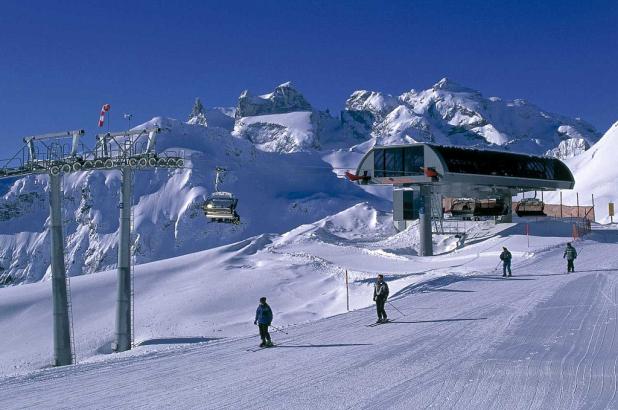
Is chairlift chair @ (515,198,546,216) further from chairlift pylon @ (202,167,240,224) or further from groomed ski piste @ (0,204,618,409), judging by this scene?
chairlift pylon @ (202,167,240,224)

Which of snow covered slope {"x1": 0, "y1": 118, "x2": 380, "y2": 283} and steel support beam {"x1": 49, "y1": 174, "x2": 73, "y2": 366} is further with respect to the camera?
snow covered slope {"x1": 0, "y1": 118, "x2": 380, "y2": 283}

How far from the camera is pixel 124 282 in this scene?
27953 mm

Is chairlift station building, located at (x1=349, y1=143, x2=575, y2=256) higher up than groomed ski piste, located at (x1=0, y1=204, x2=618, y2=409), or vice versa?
chairlift station building, located at (x1=349, y1=143, x2=575, y2=256)

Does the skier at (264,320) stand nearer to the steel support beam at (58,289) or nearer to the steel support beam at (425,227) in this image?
the steel support beam at (58,289)

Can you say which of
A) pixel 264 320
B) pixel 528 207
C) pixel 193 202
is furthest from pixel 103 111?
pixel 193 202

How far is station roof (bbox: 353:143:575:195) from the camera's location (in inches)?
1801

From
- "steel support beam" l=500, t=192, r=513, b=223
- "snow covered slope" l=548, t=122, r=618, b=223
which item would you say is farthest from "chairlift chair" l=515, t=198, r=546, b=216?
"snow covered slope" l=548, t=122, r=618, b=223

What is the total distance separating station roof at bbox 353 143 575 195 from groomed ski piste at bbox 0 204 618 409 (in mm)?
6655

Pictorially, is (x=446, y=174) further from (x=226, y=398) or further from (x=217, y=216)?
(x=226, y=398)

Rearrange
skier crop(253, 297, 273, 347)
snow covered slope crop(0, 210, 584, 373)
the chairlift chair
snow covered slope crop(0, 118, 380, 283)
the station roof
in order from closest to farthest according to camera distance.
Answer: skier crop(253, 297, 273, 347)
snow covered slope crop(0, 210, 584, 373)
the station roof
the chairlift chair
snow covered slope crop(0, 118, 380, 283)

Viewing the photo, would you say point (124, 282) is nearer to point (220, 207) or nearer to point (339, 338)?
point (220, 207)

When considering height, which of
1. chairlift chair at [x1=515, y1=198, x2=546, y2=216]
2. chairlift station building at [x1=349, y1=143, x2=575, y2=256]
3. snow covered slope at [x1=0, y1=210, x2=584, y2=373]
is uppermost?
chairlift station building at [x1=349, y1=143, x2=575, y2=256]

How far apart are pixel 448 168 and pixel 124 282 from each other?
25453 mm

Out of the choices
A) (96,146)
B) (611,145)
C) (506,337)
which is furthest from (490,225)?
(611,145)
